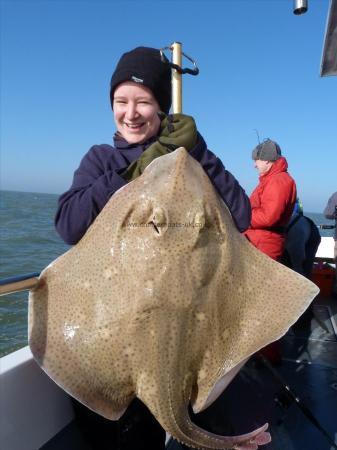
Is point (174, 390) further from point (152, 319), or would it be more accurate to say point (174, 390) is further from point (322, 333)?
point (322, 333)

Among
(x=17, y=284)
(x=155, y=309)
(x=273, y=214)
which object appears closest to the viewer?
(x=155, y=309)

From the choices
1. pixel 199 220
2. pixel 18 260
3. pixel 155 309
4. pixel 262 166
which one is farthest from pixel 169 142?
pixel 18 260

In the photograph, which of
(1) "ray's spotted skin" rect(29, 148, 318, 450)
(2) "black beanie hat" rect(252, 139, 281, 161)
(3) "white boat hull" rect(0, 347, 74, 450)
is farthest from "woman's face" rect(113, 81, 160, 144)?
(2) "black beanie hat" rect(252, 139, 281, 161)

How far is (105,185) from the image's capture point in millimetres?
2127

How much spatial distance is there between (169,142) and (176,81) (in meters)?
1.00

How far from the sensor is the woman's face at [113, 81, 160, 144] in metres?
2.43

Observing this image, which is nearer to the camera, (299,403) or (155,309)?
(155,309)

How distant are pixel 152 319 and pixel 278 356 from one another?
10.7ft

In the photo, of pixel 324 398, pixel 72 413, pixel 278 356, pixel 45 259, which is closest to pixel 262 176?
pixel 278 356

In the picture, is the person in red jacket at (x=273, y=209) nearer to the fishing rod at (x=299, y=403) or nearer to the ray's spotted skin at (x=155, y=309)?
the fishing rod at (x=299, y=403)

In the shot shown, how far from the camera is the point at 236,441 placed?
6.77ft

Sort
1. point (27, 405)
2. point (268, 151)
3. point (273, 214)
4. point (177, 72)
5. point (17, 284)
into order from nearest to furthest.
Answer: point (17, 284), point (27, 405), point (177, 72), point (273, 214), point (268, 151)

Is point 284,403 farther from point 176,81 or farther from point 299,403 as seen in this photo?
point 176,81

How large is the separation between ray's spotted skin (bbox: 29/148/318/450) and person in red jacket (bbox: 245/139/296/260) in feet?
9.72
